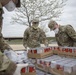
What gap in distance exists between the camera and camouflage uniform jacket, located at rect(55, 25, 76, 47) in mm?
4355

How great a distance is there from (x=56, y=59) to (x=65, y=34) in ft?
5.50

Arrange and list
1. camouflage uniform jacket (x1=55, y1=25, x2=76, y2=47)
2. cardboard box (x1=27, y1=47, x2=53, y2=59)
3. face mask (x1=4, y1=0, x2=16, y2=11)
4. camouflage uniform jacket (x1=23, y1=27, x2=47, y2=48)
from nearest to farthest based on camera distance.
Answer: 1. face mask (x1=4, y1=0, x2=16, y2=11)
2. cardboard box (x1=27, y1=47, x2=53, y2=59)
3. camouflage uniform jacket (x1=55, y1=25, x2=76, y2=47)
4. camouflage uniform jacket (x1=23, y1=27, x2=47, y2=48)

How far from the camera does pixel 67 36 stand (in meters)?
4.46

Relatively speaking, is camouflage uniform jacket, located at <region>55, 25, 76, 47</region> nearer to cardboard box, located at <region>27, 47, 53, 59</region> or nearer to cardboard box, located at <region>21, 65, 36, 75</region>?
cardboard box, located at <region>27, 47, 53, 59</region>

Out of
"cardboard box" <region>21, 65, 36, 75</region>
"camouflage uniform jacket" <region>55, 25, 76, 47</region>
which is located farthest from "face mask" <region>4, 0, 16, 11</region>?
"camouflage uniform jacket" <region>55, 25, 76, 47</region>

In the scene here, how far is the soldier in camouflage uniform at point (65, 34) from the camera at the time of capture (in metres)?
4.36

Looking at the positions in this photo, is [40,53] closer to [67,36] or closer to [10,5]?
[10,5]

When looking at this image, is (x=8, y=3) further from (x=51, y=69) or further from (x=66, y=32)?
(x=66, y=32)

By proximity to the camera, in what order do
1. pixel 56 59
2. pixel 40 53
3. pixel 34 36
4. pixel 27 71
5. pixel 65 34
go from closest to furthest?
pixel 27 71 < pixel 56 59 < pixel 40 53 < pixel 65 34 < pixel 34 36

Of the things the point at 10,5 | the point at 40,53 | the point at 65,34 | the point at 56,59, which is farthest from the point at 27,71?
the point at 65,34

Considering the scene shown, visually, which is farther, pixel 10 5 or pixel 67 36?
pixel 67 36

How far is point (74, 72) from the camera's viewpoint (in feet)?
7.97

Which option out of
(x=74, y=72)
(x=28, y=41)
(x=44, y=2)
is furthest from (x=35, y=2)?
(x=74, y=72)

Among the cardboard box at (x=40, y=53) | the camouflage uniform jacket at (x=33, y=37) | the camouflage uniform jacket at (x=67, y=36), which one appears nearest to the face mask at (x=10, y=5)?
the cardboard box at (x=40, y=53)
